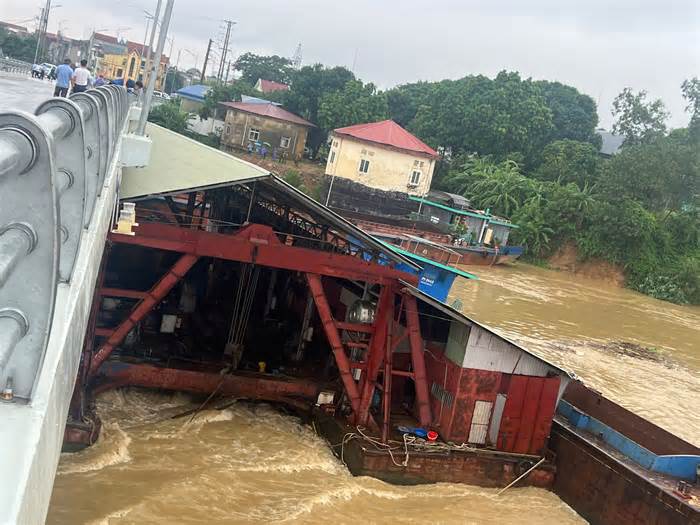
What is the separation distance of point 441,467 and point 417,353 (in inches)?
76.1

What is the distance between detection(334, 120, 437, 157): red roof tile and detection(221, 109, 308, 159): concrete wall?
284 inches

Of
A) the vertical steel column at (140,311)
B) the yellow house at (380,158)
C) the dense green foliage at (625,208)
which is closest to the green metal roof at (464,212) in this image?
the yellow house at (380,158)

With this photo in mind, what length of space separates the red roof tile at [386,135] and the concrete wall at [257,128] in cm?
722

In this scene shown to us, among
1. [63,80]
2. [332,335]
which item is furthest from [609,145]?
[63,80]

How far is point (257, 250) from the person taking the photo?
12.1 meters

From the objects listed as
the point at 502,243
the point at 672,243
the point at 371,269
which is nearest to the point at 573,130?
the point at 672,243

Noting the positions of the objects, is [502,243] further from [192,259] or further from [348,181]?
[192,259]

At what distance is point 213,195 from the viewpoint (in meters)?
22.6

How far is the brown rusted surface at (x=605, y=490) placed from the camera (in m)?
11.0

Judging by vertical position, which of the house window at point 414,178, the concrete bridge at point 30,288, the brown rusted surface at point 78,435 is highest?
the house window at point 414,178

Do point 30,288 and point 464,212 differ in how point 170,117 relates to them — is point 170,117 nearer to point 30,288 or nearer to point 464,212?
point 464,212

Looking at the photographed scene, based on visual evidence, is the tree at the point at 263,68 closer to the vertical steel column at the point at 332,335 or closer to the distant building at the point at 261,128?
the distant building at the point at 261,128

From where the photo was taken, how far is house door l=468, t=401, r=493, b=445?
42.7 feet

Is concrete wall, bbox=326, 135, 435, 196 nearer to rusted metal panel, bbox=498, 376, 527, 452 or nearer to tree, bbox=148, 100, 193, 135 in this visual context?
tree, bbox=148, 100, 193, 135
